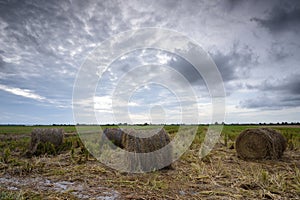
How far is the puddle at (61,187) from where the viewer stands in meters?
4.91

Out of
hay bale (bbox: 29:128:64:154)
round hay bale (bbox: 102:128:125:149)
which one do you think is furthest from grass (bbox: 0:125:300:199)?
round hay bale (bbox: 102:128:125:149)

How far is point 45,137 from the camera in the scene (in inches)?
435

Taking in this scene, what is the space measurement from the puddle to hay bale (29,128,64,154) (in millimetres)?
4499

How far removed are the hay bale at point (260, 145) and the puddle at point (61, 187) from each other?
244 inches

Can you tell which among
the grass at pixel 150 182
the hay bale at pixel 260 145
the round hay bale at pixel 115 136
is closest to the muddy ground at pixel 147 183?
the grass at pixel 150 182

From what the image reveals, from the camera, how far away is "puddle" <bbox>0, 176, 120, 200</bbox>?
16.1ft

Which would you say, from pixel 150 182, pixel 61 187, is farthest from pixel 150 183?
pixel 61 187

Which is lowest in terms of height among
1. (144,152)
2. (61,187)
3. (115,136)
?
(61,187)

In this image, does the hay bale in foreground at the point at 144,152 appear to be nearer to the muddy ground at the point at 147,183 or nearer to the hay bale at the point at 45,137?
the muddy ground at the point at 147,183

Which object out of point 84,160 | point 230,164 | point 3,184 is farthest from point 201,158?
point 3,184

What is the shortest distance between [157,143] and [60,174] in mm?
3002

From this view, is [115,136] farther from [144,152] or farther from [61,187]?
[61,187]

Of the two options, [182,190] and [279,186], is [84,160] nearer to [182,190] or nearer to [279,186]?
[182,190]

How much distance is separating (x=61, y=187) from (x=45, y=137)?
6.26 m
